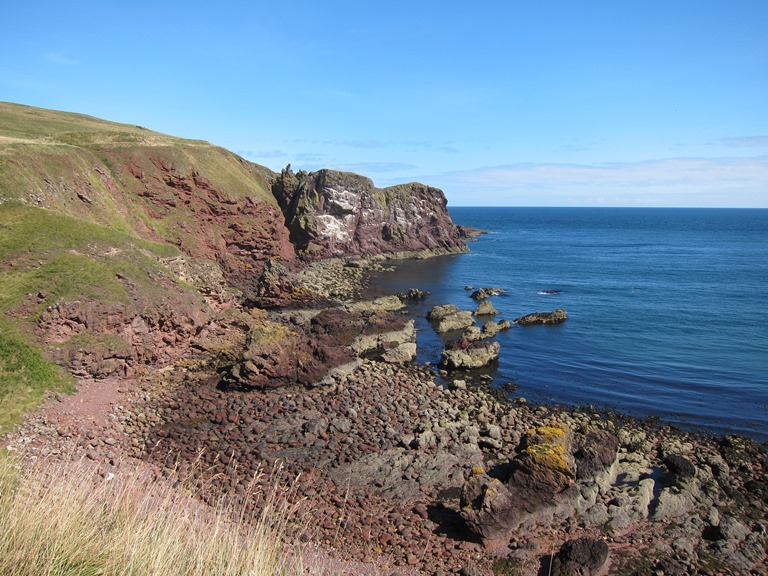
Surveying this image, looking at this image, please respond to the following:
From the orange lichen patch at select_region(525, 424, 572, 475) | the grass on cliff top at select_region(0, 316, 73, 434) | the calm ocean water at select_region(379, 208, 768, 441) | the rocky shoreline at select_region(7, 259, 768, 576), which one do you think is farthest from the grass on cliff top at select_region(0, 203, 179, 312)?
the orange lichen patch at select_region(525, 424, 572, 475)

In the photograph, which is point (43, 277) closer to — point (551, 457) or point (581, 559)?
point (551, 457)

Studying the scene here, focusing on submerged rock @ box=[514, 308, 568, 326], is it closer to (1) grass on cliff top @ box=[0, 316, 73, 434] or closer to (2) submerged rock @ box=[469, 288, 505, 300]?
(2) submerged rock @ box=[469, 288, 505, 300]

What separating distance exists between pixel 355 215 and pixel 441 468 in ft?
224

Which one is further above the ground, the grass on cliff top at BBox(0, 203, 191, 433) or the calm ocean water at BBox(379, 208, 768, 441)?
the grass on cliff top at BBox(0, 203, 191, 433)

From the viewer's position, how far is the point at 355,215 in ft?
284

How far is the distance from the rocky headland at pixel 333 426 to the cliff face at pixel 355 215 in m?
31.7

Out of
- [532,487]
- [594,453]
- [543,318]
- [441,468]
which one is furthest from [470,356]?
[532,487]

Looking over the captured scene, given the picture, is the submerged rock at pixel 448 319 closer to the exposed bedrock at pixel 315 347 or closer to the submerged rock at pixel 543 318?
Answer: the exposed bedrock at pixel 315 347

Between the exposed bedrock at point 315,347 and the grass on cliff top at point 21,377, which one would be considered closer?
the grass on cliff top at point 21,377

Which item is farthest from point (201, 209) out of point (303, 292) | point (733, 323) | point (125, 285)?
point (733, 323)

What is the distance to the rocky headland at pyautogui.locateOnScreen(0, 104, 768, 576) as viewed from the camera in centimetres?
1748

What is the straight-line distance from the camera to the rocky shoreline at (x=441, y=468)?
17.0 m

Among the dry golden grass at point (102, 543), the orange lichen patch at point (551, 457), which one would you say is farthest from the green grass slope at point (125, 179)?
the orange lichen patch at point (551, 457)

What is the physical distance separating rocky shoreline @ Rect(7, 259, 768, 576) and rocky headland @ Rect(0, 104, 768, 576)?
0.09 metres
